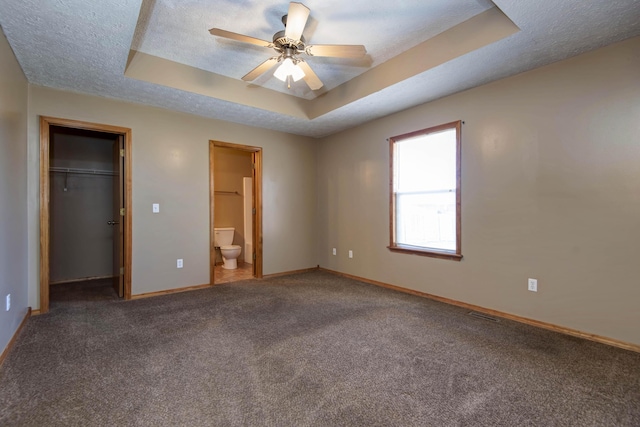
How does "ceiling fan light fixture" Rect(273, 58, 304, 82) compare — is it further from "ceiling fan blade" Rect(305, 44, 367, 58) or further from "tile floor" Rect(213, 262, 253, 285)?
"tile floor" Rect(213, 262, 253, 285)

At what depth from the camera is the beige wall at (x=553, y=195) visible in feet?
7.70

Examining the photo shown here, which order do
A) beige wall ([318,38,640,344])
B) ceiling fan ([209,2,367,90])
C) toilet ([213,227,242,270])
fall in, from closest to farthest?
ceiling fan ([209,2,367,90]), beige wall ([318,38,640,344]), toilet ([213,227,242,270])

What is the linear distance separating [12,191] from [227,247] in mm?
3145

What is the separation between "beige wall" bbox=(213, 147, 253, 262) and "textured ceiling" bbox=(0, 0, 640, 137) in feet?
8.26

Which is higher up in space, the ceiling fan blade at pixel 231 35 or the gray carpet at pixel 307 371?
the ceiling fan blade at pixel 231 35

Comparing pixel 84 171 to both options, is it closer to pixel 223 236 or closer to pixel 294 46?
pixel 223 236

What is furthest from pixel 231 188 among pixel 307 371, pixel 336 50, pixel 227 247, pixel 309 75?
pixel 307 371

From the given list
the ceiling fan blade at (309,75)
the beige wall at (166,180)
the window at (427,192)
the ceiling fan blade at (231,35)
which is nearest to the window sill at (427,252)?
the window at (427,192)

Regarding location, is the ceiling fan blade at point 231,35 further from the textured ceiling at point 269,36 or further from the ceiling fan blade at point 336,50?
the ceiling fan blade at point 336,50

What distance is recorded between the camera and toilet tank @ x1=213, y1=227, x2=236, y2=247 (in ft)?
18.7

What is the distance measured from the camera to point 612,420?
1.53m

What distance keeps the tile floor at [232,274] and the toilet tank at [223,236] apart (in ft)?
1.50

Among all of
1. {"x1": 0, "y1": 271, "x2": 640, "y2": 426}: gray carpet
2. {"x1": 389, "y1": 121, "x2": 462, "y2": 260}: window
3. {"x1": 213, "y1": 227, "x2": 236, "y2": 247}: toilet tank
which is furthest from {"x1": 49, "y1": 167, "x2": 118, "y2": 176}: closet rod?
{"x1": 389, "y1": 121, "x2": 462, "y2": 260}: window

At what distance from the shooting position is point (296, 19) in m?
2.12
